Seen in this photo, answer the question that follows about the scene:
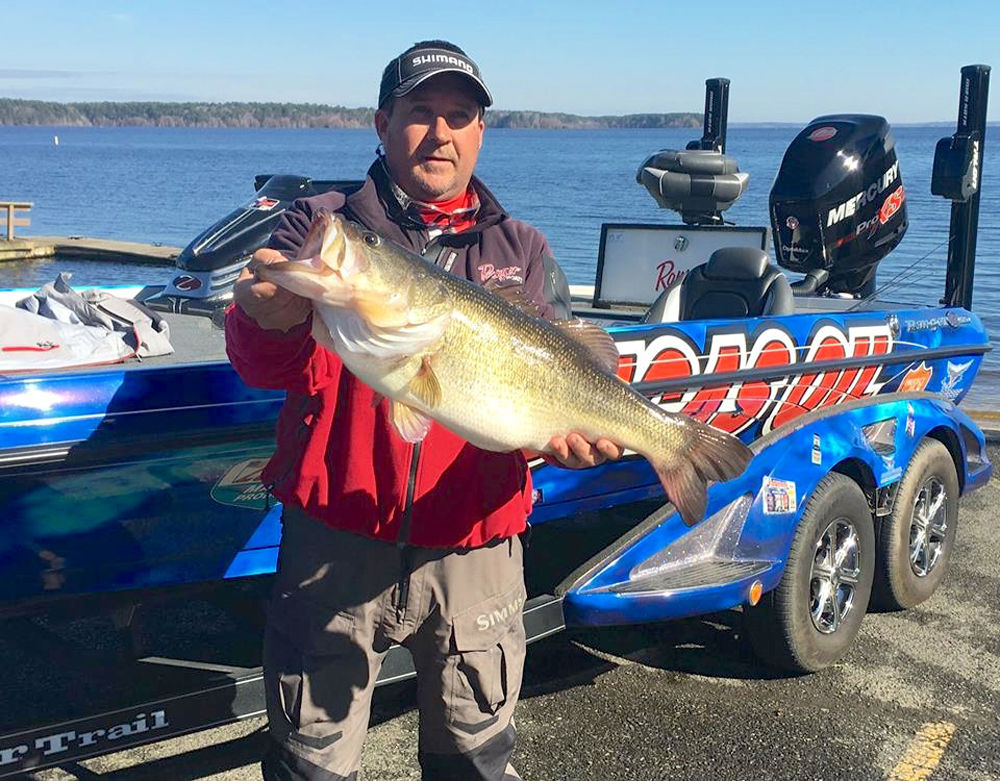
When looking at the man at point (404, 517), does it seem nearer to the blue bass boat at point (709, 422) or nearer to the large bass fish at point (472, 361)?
the large bass fish at point (472, 361)

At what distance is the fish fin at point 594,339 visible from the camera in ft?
8.77

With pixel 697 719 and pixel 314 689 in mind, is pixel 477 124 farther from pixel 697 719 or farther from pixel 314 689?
pixel 697 719

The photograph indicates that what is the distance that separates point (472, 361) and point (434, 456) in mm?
390

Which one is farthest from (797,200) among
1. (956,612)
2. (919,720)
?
(919,720)

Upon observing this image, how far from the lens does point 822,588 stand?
4684mm

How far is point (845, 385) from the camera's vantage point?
16.4ft

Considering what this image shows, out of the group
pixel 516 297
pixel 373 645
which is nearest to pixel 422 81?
pixel 516 297

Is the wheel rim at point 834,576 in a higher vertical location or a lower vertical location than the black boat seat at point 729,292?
lower

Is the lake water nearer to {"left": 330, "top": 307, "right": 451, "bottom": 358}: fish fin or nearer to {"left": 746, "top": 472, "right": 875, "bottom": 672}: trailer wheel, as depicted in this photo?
{"left": 746, "top": 472, "right": 875, "bottom": 672}: trailer wheel

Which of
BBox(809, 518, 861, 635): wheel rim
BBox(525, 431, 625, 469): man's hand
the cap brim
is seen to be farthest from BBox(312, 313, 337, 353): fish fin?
BBox(809, 518, 861, 635): wheel rim

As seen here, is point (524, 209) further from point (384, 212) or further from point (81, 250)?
point (384, 212)

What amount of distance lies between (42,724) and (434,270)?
1.87 meters

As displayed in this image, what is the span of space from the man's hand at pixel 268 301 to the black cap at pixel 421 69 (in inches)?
25.1

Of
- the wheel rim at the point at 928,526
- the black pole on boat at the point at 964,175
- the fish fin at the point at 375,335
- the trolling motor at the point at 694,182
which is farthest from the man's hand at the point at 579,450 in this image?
the black pole on boat at the point at 964,175
